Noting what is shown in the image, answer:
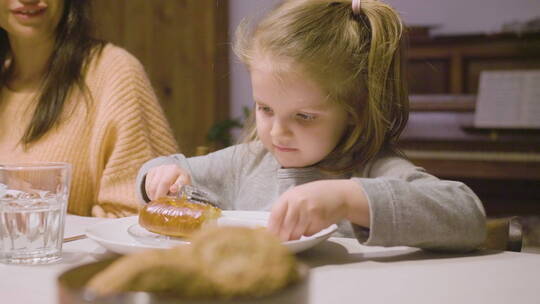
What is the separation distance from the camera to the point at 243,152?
1.54 metres

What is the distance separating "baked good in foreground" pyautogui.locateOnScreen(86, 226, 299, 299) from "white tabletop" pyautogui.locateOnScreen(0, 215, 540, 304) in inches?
9.8

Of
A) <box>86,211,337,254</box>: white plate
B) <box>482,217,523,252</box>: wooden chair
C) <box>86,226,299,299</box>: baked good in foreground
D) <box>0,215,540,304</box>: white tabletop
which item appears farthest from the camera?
<box>482,217,523,252</box>: wooden chair

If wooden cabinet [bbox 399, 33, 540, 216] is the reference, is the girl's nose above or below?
above

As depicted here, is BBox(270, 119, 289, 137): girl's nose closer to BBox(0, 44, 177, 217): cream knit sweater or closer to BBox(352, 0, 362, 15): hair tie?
BBox(352, 0, 362, 15): hair tie

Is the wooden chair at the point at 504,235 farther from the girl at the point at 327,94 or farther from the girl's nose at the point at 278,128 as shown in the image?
the girl's nose at the point at 278,128

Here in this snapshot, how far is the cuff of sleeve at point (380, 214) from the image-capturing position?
0.92 metres

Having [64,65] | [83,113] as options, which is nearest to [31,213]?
[83,113]

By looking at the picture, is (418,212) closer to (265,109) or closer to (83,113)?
(265,109)

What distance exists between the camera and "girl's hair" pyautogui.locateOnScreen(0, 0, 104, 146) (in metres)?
1.84

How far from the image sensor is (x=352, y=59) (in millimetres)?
1269

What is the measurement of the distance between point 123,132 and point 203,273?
4.74ft

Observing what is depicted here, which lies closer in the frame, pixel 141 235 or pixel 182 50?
pixel 141 235

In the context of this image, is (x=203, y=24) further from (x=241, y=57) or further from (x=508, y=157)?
(x=241, y=57)

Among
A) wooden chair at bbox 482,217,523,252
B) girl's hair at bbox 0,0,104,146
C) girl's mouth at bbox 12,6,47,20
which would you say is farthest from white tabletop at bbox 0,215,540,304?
girl's mouth at bbox 12,6,47,20
